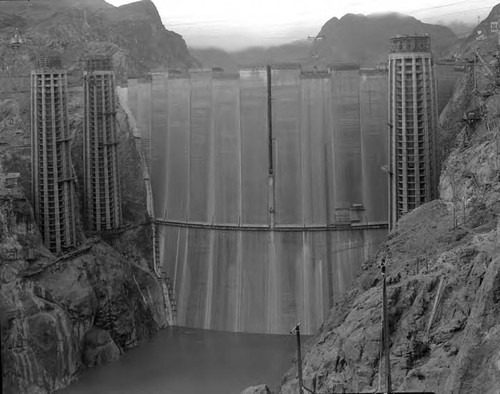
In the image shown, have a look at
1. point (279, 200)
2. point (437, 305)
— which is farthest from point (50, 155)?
point (437, 305)

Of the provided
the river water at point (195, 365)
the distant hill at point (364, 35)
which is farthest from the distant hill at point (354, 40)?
the river water at point (195, 365)

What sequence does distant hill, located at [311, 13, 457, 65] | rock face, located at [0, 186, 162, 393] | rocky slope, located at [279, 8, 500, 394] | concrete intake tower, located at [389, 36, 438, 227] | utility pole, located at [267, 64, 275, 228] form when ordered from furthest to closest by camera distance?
distant hill, located at [311, 13, 457, 65] < utility pole, located at [267, 64, 275, 228] < concrete intake tower, located at [389, 36, 438, 227] < rock face, located at [0, 186, 162, 393] < rocky slope, located at [279, 8, 500, 394]

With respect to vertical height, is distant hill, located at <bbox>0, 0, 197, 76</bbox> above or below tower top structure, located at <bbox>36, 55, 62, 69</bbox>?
above

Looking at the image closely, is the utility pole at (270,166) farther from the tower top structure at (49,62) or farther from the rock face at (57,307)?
the tower top structure at (49,62)

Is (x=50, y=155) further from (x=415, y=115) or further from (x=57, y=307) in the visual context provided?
(x=415, y=115)

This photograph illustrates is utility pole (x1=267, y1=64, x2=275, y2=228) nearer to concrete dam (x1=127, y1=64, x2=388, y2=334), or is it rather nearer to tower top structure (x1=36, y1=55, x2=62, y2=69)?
concrete dam (x1=127, y1=64, x2=388, y2=334)

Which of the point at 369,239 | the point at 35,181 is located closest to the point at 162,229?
the point at 35,181

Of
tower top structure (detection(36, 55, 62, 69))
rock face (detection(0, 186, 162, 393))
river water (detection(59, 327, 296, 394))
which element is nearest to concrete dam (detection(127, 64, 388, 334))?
river water (detection(59, 327, 296, 394))

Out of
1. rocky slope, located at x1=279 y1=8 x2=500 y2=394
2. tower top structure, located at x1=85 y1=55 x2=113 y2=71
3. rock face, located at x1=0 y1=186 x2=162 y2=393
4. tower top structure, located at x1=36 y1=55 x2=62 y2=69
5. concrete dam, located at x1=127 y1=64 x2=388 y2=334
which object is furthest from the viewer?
tower top structure, located at x1=85 y1=55 x2=113 y2=71
